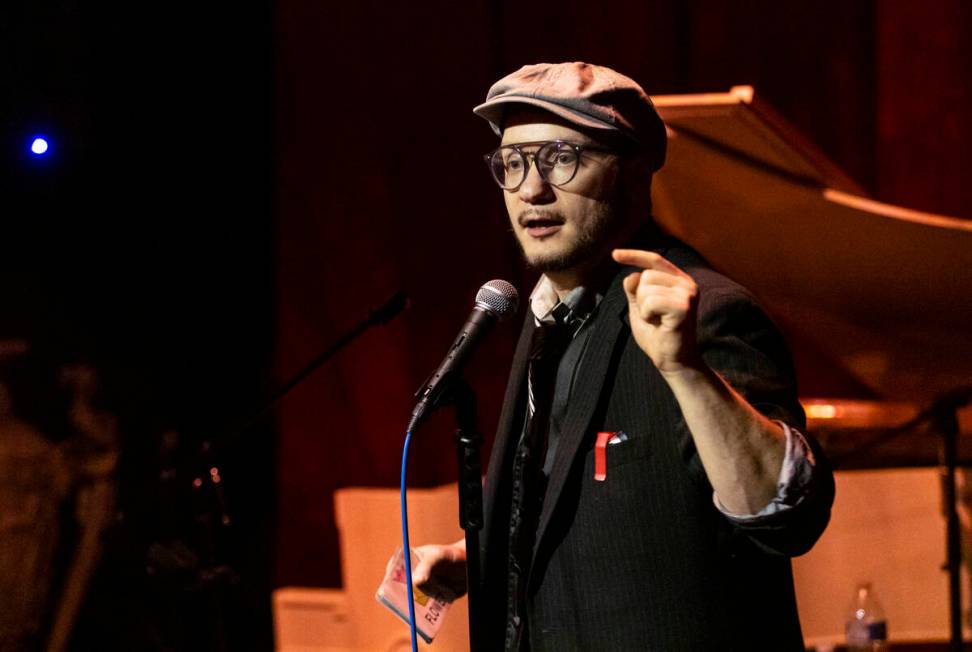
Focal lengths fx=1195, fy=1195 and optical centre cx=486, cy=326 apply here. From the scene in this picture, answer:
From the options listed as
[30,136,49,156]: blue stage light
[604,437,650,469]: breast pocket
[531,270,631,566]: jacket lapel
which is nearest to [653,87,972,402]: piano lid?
[531,270,631,566]: jacket lapel

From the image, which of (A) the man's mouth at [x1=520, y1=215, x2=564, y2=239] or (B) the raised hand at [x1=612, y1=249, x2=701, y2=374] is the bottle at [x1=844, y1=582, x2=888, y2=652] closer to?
(A) the man's mouth at [x1=520, y1=215, x2=564, y2=239]

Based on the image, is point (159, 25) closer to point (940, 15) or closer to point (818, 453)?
point (940, 15)

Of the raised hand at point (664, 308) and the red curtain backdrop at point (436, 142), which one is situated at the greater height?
the red curtain backdrop at point (436, 142)

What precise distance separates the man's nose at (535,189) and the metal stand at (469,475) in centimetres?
33

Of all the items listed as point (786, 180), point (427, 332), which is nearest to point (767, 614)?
point (786, 180)

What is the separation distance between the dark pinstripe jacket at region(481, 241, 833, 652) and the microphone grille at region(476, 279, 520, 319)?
6.0 inches

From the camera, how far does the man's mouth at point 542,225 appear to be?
1.89 m

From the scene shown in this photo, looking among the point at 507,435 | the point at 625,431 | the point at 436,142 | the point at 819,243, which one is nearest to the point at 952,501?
the point at 819,243

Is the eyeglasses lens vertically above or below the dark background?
below

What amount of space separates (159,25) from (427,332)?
57.1 inches

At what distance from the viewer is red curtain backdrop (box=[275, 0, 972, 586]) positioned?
4230mm

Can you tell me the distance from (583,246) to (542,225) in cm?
→ 7

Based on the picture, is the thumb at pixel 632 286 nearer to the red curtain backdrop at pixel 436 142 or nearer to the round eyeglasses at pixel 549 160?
the round eyeglasses at pixel 549 160

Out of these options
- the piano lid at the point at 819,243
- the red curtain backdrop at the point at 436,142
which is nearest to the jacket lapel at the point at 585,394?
the piano lid at the point at 819,243
